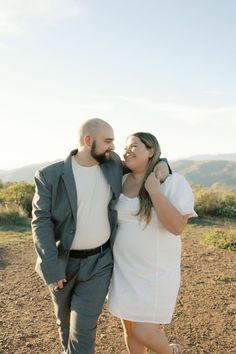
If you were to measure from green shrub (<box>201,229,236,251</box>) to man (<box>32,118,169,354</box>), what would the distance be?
17.3ft

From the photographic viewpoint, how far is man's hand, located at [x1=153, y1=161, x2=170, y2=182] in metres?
3.08

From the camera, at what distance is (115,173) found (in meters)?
3.12

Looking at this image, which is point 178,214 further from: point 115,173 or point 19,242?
point 19,242

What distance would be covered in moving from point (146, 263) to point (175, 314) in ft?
6.60

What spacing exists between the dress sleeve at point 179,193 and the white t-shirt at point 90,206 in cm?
39

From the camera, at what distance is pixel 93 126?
3004 mm

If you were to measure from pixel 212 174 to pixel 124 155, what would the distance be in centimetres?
15110

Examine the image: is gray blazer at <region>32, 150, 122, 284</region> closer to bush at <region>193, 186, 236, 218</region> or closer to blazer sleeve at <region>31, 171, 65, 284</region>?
blazer sleeve at <region>31, 171, 65, 284</region>

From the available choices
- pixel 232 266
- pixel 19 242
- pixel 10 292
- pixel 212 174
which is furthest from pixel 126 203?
pixel 212 174

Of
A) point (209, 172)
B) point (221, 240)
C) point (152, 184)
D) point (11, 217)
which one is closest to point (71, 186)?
point (152, 184)

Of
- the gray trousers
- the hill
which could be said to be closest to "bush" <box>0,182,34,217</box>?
the gray trousers

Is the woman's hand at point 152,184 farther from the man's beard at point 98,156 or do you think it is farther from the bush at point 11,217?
the bush at point 11,217

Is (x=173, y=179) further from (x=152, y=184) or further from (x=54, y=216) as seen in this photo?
(x=54, y=216)

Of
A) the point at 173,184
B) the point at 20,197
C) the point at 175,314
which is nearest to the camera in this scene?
the point at 173,184
